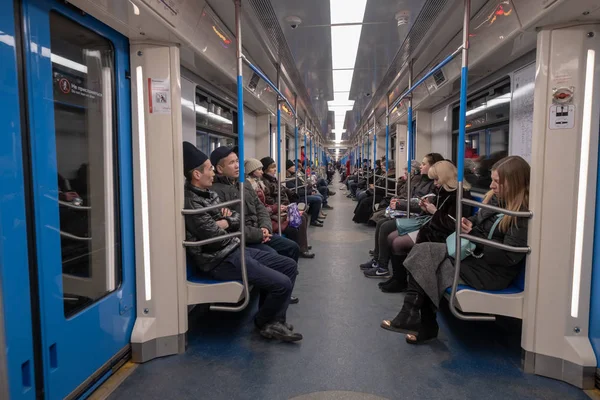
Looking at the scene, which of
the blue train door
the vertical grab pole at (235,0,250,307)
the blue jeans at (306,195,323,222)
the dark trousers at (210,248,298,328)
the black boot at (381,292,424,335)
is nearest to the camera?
the blue train door

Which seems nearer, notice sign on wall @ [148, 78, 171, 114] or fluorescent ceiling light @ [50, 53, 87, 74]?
fluorescent ceiling light @ [50, 53, 87, 74]

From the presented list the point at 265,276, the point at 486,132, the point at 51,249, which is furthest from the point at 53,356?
the point at 486,132

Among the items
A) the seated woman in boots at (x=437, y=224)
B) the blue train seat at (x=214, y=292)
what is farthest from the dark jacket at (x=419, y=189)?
the blue train seat at (x=214, y=292)

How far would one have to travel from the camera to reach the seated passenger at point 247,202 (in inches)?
133

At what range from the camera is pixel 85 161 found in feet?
7.50

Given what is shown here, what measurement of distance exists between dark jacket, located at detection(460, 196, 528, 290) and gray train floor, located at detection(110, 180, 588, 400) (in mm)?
520

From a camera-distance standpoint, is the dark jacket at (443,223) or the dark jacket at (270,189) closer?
the dark jacket at (443,223)

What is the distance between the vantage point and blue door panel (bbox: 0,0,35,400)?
5.42 feet

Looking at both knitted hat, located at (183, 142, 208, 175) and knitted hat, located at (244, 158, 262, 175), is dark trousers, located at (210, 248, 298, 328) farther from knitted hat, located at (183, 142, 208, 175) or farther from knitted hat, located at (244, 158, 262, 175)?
knitted hat, located at (244, 158, 262, 175)

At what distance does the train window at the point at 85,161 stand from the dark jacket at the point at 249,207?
1018 mm

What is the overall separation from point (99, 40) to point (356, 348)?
2.61 metres

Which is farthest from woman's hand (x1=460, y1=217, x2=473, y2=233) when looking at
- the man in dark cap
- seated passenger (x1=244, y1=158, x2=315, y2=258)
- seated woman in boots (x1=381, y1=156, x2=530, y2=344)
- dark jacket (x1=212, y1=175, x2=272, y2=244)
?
seated passenger (x1=244, y1=158, x2=315, y2=258)

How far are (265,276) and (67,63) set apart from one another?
1.78 metres

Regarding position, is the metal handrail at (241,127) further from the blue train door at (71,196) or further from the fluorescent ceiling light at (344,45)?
the fluorescent ceiling light at (344,45)
